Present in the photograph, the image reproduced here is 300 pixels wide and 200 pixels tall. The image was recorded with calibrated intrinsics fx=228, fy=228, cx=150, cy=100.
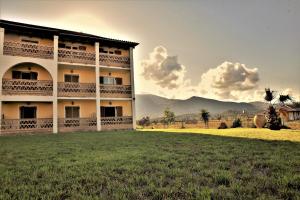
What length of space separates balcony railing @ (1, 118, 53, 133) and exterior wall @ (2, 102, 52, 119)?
99 centimetres

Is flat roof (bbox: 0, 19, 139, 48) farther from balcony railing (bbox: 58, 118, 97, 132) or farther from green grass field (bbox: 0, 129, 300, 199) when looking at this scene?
green grass field (bbox: 0, 129, 300, 199)

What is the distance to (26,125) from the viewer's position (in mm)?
18094

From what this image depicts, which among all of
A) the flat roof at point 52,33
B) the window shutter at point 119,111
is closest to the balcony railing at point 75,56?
the flat roof at point 52,33

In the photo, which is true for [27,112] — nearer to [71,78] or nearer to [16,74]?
[16,74]

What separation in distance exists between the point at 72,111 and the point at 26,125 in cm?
408

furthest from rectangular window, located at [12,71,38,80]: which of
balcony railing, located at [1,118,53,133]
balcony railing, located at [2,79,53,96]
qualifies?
balcony railing, located at [1,118,53,133]

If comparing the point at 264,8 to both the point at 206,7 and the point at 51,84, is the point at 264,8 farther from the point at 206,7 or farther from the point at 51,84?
the point at 51,84

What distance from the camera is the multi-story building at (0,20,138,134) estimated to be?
58.2 ft

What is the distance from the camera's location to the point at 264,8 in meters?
13.5

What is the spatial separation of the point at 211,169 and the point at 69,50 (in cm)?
1832

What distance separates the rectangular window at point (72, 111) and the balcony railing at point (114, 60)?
4905mm

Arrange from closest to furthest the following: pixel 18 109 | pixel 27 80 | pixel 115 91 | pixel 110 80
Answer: pixel 27 80
pixel 18 109
pixel 115 91
pixel 110 80

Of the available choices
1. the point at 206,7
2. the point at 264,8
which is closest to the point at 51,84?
the point at 206,7

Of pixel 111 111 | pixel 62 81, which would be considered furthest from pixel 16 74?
pixel 111 111
